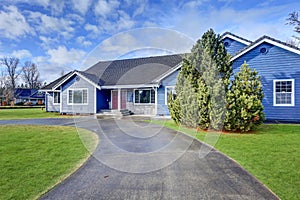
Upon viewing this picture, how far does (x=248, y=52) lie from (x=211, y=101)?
611 centimetres

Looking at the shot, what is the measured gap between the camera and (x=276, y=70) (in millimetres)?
12383

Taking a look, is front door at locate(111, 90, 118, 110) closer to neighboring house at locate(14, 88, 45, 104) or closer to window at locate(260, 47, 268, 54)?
window at locate(260, 47, 268, 54)

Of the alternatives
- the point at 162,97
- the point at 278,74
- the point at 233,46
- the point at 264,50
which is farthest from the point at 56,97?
the point at 278,74

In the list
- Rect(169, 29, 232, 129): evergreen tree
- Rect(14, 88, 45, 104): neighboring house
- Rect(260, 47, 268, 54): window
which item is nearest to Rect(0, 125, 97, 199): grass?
Rect(169, 29, 232, 129): evergreen tree

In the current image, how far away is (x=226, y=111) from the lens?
358 inches

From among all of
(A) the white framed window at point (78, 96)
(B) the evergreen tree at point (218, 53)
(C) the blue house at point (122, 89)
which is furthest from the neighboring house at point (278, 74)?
(A) the white framed window at point (78, 96)

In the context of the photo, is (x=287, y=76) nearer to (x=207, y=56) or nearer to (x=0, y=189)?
(x=207, y=56)

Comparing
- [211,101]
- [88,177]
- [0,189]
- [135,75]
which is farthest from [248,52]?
[0,189]

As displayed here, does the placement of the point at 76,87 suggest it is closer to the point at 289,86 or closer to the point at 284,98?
the point at 284,98

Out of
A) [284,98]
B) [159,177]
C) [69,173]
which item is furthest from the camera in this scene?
[284,98]

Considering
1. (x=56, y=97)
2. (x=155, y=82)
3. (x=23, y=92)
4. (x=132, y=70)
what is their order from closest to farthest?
(x=155, y=82) < (x=132, y=70) < (x=56, y=97) < (x=23, y=92)

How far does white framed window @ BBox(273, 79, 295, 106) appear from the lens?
39.5 feet

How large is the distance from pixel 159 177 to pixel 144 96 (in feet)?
45.4

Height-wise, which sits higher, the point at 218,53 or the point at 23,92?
the point at 218,53
